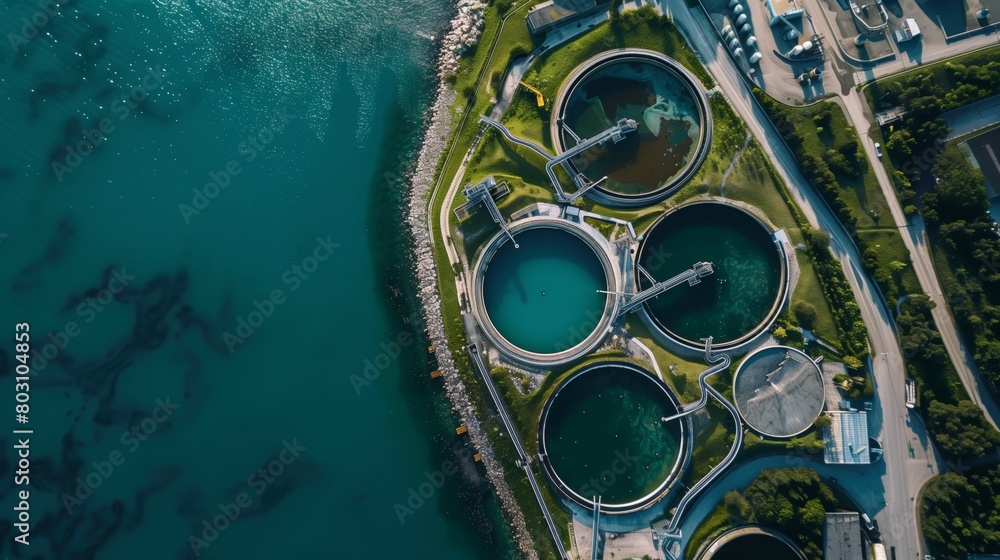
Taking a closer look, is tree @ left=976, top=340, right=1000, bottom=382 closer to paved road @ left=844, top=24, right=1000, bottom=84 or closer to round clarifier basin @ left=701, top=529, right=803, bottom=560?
round clarifier basin @ left=701, top=529, right=803, bottom=560

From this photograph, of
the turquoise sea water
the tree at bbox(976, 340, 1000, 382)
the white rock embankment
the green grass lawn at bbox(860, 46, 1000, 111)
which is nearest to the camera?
the tree at bbox(976, 340, 1000, 382)

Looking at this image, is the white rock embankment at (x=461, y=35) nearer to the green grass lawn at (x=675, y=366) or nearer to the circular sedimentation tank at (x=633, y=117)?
the circular sedimentation tank at (x=633, y=117)

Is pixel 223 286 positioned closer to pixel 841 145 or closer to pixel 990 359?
pixel 841 145

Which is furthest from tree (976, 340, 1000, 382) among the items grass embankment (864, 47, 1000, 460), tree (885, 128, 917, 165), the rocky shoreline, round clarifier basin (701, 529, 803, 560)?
the rocky shoreline

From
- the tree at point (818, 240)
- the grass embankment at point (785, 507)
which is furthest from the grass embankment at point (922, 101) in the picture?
the grass embankment at point (785, 507)

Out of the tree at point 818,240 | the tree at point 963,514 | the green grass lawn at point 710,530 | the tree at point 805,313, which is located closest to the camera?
the tree at point 963,514

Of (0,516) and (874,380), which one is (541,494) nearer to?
(874,380)
